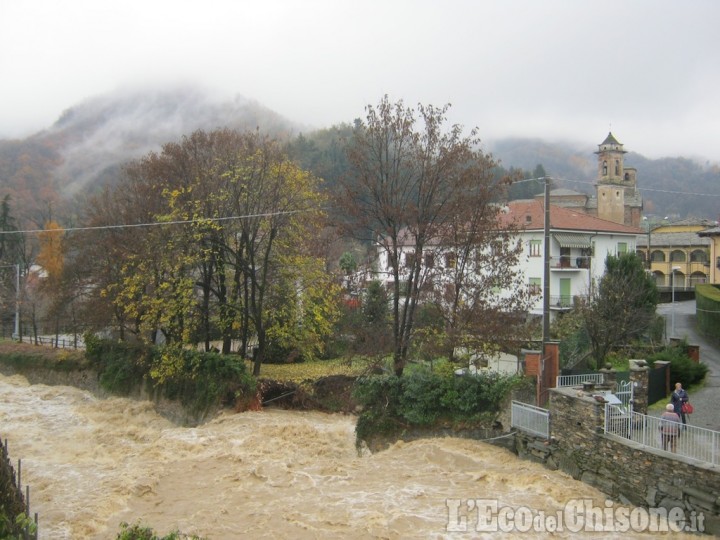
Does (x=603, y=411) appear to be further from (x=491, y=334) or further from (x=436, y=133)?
(x=436, y=133)

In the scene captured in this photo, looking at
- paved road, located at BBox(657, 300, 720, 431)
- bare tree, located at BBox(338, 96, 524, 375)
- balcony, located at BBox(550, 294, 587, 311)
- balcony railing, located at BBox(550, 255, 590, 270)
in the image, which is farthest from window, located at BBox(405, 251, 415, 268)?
balcony railing, located at BBox(550, 255, 590, 270)

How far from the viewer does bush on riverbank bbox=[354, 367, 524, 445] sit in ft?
60.3

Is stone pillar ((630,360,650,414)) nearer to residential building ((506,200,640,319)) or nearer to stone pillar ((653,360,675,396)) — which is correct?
stone pillar ((653,360,675,396))

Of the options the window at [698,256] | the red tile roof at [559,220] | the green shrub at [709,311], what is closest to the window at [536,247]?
the red tile roof at [559,220]

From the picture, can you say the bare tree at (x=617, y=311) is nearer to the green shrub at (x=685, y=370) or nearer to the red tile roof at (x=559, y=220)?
the green shrub at (x=685, y=370)

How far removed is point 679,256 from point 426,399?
62.9m

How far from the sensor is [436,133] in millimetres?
20859

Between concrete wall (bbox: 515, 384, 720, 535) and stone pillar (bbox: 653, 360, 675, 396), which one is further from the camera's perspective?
stone pillar (bbox: 653, 360, 675, 396)

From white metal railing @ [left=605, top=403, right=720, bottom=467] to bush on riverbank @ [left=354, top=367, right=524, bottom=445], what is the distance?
12.3ft

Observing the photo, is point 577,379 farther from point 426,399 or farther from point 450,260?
point 450,260

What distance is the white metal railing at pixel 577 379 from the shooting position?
722 inches

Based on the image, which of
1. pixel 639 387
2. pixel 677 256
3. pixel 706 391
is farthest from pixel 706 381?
pixel 677 256

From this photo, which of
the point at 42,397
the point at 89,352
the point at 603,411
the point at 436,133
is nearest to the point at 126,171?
the point at 89,352

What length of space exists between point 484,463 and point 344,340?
49.2 feet
